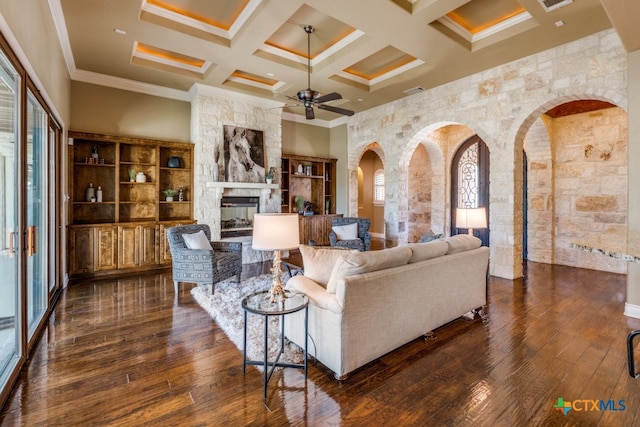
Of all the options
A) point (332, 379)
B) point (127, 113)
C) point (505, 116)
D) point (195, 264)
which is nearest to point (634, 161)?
point (505, 116)

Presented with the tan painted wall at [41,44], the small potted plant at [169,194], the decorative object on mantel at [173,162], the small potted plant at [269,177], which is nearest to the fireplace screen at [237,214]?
the small potted plant at [269,177]

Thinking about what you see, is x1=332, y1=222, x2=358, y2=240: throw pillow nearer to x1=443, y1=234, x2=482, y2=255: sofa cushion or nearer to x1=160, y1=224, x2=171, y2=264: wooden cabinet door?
x1=443, y1=234, x2=482, y2=255: sofa cushion

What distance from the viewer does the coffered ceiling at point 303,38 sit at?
3.68m

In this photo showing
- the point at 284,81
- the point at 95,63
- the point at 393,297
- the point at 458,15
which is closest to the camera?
the point at 393,297

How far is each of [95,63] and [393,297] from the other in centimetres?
574

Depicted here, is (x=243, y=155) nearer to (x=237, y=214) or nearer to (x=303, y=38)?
(x=237, y=214)

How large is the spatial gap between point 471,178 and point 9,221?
7.79 metres

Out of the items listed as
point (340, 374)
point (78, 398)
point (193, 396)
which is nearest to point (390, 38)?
point (340, 374)

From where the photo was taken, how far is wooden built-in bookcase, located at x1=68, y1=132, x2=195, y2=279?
5207mm

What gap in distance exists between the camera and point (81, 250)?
5.11m

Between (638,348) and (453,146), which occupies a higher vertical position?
(453,146)

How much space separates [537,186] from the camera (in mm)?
6438

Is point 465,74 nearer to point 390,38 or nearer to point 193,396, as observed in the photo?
point 390,38

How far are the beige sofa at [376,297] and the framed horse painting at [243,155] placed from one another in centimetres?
408
